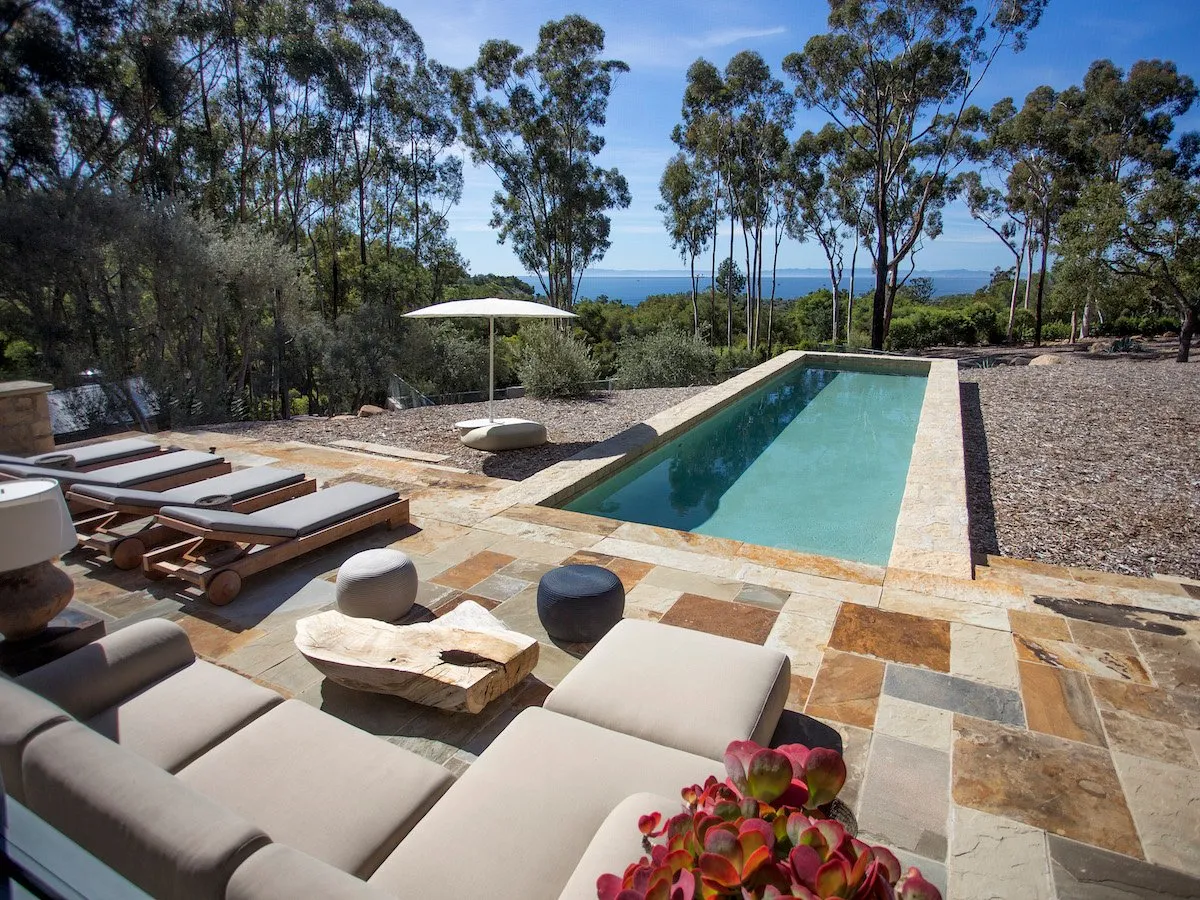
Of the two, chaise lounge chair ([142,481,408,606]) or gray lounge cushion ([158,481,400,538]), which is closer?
chaise lounge chair ([142,481,408,606])

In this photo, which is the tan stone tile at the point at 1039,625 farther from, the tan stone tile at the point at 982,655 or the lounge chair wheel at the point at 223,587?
the lounge chair wheel at the point at 223,587

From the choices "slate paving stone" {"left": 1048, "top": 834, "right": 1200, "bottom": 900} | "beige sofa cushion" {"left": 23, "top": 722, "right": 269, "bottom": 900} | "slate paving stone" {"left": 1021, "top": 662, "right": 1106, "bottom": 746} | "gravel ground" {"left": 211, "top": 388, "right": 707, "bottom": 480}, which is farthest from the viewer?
"gravel ground" {"left": 211, "top": 388, "right": 707, "bottom": 480}

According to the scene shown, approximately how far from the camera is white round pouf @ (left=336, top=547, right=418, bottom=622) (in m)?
3.06

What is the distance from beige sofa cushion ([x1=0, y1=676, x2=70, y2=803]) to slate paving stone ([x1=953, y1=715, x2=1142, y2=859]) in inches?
94.4

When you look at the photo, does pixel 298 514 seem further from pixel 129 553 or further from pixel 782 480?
pixel 782 480

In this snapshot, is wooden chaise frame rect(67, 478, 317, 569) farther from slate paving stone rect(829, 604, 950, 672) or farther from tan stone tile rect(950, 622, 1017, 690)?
tan stone tile rect(950, 622, 1017, 690)

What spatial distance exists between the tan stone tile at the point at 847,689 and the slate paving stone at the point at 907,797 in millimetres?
137

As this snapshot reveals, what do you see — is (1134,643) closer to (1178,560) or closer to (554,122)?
(1178,560)

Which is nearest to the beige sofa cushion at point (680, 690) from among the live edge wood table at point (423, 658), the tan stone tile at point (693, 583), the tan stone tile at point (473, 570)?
the live edge wood table at point (423, 658)

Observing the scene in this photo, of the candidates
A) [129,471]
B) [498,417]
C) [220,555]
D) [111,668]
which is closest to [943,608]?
[111,668]

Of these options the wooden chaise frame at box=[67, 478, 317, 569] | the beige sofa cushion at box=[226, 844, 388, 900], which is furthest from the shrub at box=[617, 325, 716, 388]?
the beige sofa cushion at box=[226, 844, 388, 900]

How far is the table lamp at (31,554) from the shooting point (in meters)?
2.29

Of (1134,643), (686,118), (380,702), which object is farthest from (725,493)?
(686,118)

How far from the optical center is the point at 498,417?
856 centimetres
